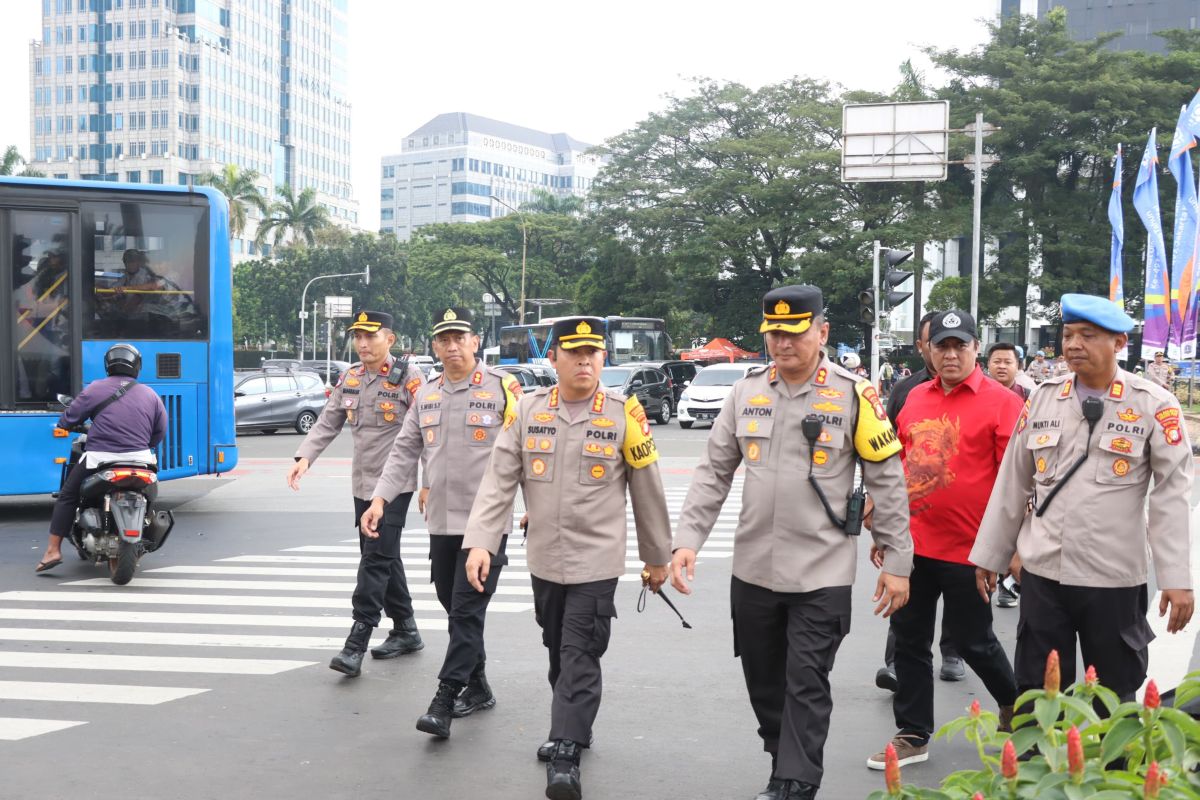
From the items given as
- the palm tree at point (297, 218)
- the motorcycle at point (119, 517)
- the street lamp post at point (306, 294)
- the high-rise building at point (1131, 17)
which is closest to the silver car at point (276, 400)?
the motorcycle at point (119, 517)

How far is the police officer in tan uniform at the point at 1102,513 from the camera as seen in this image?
4.21m

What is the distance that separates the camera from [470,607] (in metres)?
5.48

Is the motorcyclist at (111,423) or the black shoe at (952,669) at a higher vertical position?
the motorcyclist at (111,423)

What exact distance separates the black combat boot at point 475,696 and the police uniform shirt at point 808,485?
5.76ft

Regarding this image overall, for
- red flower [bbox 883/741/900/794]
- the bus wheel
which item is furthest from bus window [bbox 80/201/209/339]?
the bus wheel

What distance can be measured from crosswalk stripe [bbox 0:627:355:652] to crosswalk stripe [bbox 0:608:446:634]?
31cm

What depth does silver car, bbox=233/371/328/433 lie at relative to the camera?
1099 inches

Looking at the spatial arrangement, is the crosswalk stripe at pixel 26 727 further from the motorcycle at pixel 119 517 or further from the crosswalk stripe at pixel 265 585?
the motorcycle at pixel 119 517

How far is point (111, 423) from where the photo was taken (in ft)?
30.5

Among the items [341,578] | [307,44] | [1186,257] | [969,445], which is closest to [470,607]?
[969,445]

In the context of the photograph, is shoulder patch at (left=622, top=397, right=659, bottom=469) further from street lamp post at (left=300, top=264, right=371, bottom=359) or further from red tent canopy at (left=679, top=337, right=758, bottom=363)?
street lamp post at (left=300, top=264, right=371, bottom=359)

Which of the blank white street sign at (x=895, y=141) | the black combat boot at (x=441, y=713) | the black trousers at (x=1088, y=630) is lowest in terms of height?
the black combat boot at (x=441, y=713)

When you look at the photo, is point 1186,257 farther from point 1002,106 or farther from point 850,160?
point 1002,106

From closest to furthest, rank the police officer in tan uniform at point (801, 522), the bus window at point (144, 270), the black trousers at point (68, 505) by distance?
the police officer in tan uniform at point (801, 522) → the black trousers at point (68, 505) → the bus window at point (144, 270)
